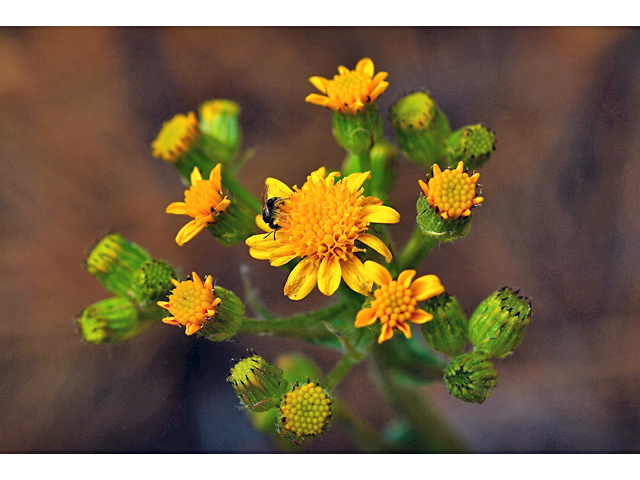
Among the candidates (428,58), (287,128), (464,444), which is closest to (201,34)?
(287,128)

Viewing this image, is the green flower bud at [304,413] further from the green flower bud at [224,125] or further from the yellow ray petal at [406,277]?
the green flower bud at [224,125]

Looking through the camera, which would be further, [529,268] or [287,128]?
[287,128]

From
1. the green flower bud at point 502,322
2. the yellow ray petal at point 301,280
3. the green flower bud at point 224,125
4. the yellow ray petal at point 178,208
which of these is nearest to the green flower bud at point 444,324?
the green flower bud at point 502,322

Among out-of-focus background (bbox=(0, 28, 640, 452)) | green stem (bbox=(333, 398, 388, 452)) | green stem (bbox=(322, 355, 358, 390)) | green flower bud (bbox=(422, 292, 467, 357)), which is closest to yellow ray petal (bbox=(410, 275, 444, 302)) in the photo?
green flower bud (bbox=(422, 292, 467, 357))

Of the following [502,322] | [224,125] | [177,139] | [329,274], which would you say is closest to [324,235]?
[329,274]

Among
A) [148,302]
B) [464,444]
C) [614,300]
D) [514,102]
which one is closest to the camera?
[148,302]

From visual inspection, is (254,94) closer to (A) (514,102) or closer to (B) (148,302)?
(A) (514,102)
